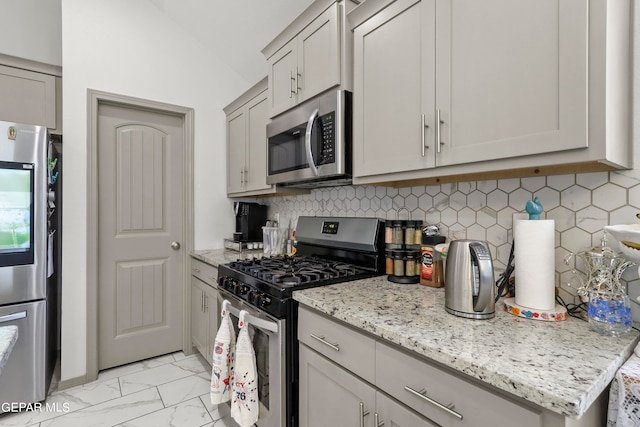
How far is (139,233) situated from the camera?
2.66m

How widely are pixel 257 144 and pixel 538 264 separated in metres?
1.99

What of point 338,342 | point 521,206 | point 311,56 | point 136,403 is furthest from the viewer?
point 136,403

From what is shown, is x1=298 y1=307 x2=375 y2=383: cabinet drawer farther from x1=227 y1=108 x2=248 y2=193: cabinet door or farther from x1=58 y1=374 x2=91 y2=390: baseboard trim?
x1=58 y1=374 x2=91 y2=390: baseboard trim

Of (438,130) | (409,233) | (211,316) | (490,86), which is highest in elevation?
(490,86)

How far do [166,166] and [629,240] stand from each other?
2.99 m

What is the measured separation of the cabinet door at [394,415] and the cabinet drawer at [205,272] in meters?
1.50

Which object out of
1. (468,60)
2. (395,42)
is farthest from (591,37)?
(395,42)

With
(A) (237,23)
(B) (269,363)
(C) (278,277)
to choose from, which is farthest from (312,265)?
(A) (237,23)

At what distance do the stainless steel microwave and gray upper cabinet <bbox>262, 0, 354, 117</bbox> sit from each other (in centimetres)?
7

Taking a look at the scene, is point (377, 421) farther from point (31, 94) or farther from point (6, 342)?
point (31, 94)

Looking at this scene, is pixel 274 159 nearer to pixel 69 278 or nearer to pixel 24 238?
pixel 24 238

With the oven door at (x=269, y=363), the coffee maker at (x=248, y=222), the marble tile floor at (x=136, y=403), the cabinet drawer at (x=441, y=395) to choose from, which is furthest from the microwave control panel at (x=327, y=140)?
the marble tile floor at (x=136, y=403)

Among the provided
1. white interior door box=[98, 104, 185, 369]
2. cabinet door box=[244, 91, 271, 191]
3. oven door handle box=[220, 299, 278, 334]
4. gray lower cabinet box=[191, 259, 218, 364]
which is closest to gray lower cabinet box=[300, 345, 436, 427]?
oven door handle box=[220, 299, 278, 334]

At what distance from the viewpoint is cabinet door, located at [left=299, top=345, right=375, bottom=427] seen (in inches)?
40.2
